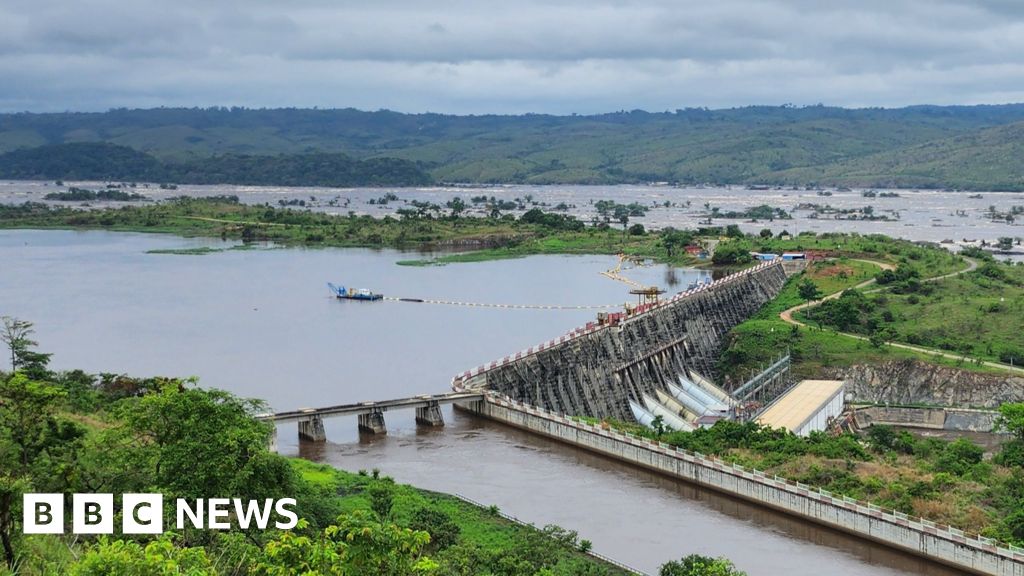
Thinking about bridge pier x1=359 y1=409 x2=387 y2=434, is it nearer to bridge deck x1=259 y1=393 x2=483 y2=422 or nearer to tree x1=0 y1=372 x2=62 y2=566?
bridge deck x1=259 y1=393 x2=483 y2=422

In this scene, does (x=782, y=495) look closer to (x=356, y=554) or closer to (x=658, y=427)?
(x=658, y=427)

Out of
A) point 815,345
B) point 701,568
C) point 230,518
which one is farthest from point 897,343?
point 230,518

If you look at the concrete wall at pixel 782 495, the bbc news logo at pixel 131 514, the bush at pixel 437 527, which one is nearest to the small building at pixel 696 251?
the concrete wall at pixel 782 495

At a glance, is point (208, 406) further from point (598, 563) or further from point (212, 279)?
point (212, 279)

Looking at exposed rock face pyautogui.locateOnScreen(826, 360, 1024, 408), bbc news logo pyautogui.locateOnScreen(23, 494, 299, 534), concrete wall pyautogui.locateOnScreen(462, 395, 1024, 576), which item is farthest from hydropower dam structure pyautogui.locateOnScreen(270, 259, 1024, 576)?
bbc news logo pyautogui.locateOnScreen(23, 494, 299, 534)

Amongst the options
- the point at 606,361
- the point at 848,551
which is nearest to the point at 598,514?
the point at 848,551

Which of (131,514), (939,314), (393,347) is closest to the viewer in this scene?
(131,514)
